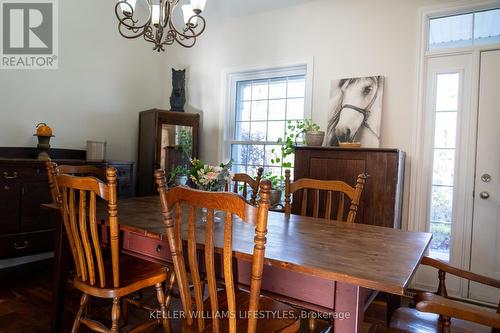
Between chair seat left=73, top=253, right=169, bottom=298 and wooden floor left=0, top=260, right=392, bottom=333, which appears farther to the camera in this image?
wooden floor left=0, top=260, right=392, bottom=333

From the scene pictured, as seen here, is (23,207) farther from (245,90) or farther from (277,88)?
(277,88)

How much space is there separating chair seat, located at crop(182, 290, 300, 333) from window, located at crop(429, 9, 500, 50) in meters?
2.60

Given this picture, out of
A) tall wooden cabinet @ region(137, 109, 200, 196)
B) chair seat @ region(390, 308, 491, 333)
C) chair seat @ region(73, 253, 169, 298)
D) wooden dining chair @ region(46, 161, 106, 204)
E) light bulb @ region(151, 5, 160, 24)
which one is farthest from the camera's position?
tall wooden cabinet @ region(137, 109, 200, 196)

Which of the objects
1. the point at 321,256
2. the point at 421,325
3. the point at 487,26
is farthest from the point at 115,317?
the point at 487,26

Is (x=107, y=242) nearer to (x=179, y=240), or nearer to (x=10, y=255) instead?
(x=179, y=240)

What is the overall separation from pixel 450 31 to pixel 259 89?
195 centimetres

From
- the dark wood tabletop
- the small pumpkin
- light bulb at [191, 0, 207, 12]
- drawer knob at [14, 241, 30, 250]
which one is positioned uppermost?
light bulb at [191, 0, 207, 12]

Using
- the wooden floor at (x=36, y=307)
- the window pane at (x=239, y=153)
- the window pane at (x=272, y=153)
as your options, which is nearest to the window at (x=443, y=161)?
the wooden floor at (x=36, y=307)

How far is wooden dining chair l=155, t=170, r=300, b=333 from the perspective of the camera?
3.39 feet

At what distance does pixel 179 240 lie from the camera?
1226mm

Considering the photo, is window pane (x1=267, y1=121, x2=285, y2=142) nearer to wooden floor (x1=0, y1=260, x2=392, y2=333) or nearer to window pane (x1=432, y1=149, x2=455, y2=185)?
window pane (x1=432, y1=149, x2=455, y2=185)

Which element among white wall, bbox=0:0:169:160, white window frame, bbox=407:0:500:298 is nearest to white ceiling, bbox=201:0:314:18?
white wall, bbox=0:0:169:160

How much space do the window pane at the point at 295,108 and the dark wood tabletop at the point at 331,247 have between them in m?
1.83

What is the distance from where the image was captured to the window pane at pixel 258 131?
3854 millimetres
